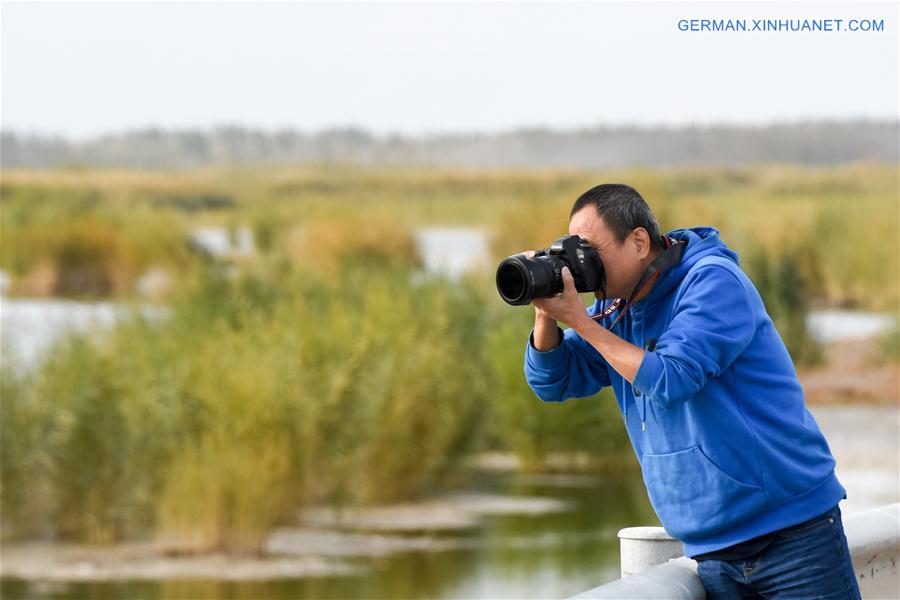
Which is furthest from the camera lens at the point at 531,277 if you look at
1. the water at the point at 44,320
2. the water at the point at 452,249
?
the water at the point at 452,249

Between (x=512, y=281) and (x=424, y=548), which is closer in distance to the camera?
(x=512, y=281)

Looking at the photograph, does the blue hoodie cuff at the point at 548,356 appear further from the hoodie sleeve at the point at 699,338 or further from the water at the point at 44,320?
the water at the point at 44,320

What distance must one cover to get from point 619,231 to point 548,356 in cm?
17

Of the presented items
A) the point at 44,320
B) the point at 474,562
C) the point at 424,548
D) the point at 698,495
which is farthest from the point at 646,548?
the point at 44,320

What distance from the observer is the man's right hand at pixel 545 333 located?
1632 millimetres

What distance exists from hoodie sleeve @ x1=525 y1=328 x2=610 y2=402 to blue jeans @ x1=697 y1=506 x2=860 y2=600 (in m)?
0.26

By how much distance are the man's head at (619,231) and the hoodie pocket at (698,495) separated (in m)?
0.20

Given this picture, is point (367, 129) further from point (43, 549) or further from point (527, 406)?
point (43, 549)

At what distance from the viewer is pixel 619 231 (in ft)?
5.26

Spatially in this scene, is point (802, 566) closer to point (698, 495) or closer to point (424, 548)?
point (698, 495)

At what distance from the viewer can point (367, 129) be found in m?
11.6

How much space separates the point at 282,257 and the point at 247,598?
3.80 metres

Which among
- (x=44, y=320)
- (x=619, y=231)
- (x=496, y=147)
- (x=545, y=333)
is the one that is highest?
(x=496, y=147)

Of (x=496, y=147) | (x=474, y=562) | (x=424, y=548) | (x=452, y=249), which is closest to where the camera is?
(x=474, y=562)
